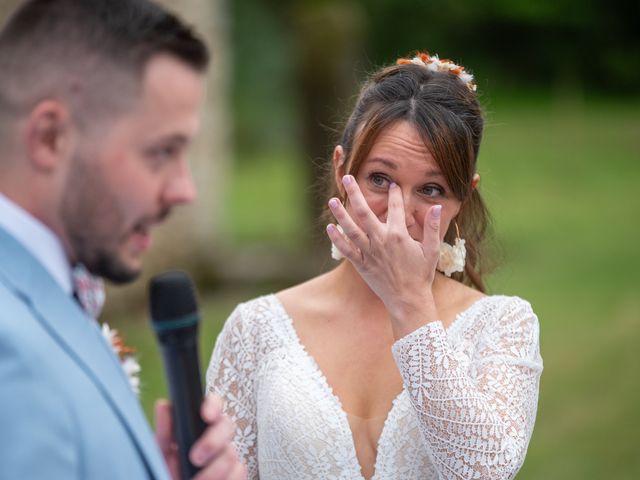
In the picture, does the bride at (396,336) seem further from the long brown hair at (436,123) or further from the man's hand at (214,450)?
the man's hand at (214,450)

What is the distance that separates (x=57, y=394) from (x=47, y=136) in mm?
459

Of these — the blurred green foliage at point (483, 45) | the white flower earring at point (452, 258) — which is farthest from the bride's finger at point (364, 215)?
the blurred green foliage at point (483, 45)

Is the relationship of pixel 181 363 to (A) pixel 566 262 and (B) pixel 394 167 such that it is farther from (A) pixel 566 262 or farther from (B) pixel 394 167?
(A) pixel 566 262

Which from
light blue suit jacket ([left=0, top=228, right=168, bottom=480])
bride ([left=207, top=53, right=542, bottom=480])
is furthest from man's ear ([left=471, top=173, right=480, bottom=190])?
light blue suit jacket ([left=0, top=228, right=168, bottom=480])

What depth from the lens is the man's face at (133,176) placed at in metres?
1.87

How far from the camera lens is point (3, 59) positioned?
1943mm

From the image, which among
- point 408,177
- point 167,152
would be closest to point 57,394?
point 167,152

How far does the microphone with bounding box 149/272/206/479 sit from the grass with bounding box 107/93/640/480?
1963mm

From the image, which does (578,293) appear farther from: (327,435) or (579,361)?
(327,435)

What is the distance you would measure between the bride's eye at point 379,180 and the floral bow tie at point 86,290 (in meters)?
1.19

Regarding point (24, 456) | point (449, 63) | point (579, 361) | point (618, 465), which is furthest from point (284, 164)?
point (24, 456)

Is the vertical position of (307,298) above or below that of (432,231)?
below

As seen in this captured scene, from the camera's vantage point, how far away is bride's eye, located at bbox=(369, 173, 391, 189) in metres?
3.19

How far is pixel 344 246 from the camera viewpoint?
2.92m
